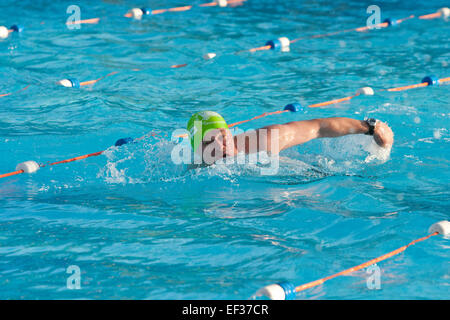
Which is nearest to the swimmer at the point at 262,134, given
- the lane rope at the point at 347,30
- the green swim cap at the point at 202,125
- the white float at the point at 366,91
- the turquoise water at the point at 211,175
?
the green swim cap at the point at 202,125

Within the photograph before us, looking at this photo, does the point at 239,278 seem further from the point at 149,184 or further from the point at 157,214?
the point at 149,184

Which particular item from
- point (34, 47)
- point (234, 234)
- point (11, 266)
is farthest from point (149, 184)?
point (34, 47)

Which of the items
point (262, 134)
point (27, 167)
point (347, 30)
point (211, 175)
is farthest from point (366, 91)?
point (27, 167)

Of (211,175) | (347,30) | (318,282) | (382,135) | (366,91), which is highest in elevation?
(347,30)

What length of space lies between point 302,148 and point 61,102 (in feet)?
8.94

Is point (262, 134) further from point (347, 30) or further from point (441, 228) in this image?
point (347, 30)

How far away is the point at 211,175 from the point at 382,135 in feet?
4.25

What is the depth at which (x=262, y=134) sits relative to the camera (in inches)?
183

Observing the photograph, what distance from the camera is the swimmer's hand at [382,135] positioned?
4.75 m

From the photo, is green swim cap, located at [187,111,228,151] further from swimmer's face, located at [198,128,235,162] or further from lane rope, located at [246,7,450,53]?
lane rope, located at [246,7,450,53]

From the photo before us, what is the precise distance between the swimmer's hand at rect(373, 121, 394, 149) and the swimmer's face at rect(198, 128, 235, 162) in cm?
109

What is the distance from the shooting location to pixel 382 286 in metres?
3.14

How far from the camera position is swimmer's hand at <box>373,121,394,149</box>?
15.6 feet

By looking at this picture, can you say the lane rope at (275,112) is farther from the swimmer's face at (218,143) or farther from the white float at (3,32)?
the white float at (3,32)
